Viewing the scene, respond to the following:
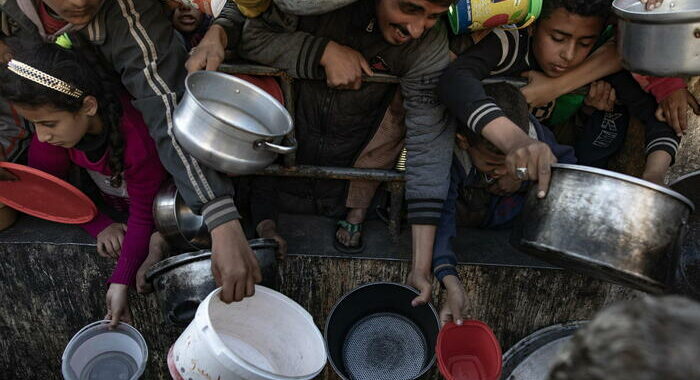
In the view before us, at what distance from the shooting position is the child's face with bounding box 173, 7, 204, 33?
248 centimetres

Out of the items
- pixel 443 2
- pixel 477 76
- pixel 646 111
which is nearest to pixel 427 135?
pixel 477 76

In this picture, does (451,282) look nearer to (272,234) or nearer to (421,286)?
(421,286)

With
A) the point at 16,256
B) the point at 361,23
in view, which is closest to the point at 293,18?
the point at 361,23

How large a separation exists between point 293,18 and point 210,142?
615 millimetres

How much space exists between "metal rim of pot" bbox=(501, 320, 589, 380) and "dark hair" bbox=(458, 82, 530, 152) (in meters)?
0.76

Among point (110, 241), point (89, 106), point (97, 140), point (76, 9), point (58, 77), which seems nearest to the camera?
point (76, 9)

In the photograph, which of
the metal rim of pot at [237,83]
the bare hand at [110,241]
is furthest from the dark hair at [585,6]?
the bare hand at [110,241]

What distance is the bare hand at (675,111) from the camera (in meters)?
2.36

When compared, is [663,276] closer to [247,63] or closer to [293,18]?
[293,18]

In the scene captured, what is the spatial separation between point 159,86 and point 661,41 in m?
1.77

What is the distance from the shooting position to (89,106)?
7.29 feet

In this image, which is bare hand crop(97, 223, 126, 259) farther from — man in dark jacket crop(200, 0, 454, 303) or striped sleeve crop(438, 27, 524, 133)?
striped sleeve crop(438, 27, 524, 133)

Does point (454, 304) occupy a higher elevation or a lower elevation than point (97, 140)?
lower

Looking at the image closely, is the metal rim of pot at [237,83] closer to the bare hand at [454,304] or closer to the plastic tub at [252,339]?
the plastic tub at [252,339]
